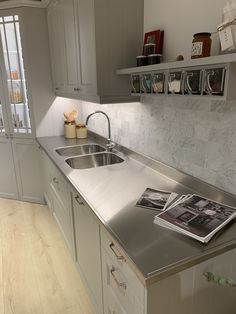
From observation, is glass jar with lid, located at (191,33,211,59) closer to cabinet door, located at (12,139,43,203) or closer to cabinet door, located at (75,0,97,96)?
cabinet door, located at (75,0,97,96)

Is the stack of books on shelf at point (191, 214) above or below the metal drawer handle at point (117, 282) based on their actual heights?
above

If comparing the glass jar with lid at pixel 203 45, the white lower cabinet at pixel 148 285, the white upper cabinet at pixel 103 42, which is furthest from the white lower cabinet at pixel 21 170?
the glass jar with lid at pixel 203 45

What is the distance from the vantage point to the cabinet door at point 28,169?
3062mm

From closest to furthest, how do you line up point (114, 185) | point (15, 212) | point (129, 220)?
point (129, 220) < point (114, 185) < point (15, 212)

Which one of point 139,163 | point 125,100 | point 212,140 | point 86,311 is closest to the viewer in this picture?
point 212,140

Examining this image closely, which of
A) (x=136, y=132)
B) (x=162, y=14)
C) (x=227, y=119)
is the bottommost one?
(x=136, y=132)

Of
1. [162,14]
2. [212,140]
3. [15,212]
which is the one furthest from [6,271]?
[162,14]

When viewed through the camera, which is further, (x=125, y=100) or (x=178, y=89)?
(x=125, y=100)

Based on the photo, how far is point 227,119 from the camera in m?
1.22

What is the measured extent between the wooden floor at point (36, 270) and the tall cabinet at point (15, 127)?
42 cm

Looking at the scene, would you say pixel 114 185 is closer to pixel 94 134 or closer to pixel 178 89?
pixel 178 89

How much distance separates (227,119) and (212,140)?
143 millimetres

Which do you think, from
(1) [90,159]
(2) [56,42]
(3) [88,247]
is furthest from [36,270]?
(2) [56,42]

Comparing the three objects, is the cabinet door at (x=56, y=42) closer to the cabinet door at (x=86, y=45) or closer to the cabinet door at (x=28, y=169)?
the cabinet door at (x=86, y=45)
